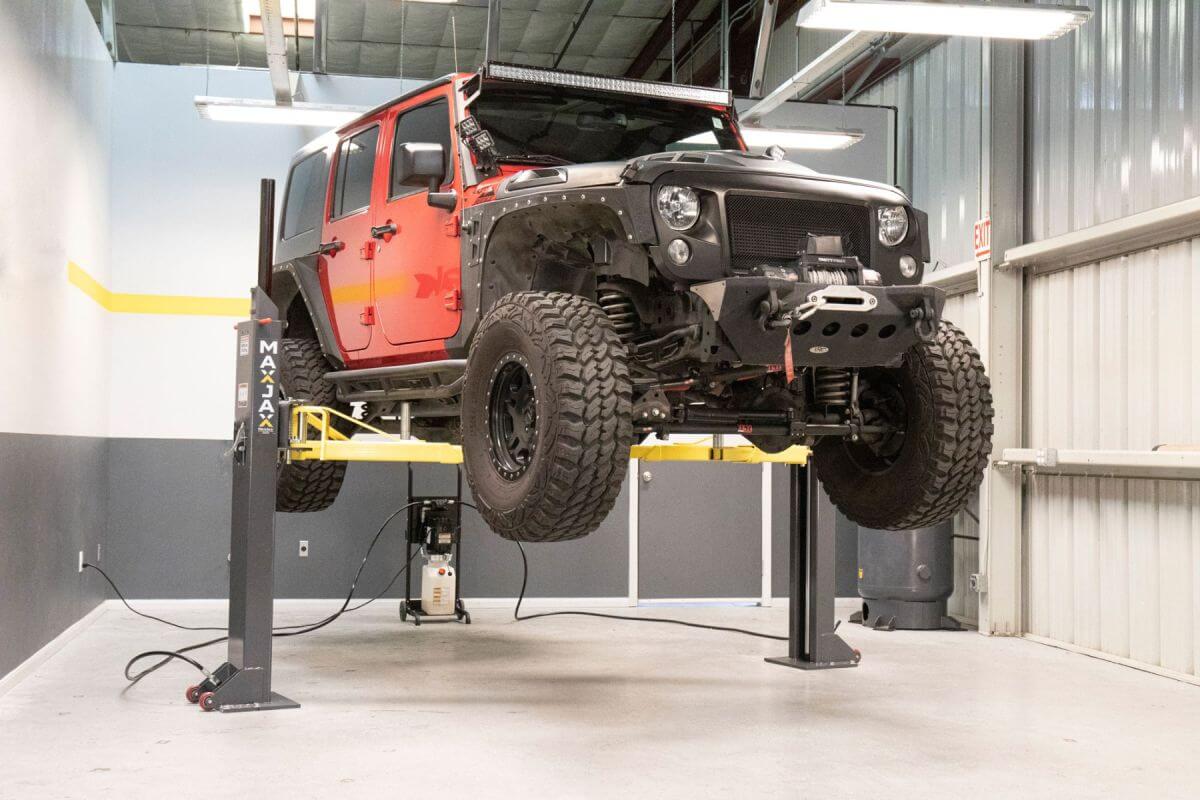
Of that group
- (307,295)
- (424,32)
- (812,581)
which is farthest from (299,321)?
(424,32)

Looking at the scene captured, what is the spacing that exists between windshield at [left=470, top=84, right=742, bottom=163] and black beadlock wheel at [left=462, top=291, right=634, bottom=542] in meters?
1.13

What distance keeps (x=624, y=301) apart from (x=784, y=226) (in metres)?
0.64

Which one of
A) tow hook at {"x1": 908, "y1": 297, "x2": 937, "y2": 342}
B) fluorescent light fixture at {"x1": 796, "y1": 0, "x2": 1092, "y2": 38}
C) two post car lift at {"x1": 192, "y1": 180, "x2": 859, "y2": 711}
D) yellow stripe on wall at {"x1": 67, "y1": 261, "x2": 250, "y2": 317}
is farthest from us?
yellow stripe on wall at {"x1": 67, "y1": 261, "x2": 250, "y2": 317}

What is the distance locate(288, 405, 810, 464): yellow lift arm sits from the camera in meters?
5.19

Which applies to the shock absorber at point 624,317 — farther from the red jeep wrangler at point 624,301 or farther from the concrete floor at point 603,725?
the concrete floor at point 603,725

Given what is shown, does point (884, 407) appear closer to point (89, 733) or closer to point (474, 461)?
point (474, 461)

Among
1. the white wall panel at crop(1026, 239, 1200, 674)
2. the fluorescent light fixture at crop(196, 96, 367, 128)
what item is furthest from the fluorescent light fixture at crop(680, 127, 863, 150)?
the fluorescent light fixture at crop(196, 96, 367, 128)

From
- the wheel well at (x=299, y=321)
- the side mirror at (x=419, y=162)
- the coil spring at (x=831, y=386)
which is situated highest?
the side mirror at (x=419, y=162)

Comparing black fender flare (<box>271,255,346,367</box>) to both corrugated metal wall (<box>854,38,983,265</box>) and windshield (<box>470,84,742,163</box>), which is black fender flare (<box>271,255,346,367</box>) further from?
corrugated metal wall (<box>854,38,983,265</box>)

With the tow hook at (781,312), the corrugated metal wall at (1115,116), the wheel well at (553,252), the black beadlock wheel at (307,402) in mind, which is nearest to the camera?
the tow hook at (781,312)

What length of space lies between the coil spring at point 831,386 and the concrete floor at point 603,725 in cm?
137

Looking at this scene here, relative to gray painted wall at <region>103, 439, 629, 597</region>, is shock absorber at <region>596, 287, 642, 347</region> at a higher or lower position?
higher

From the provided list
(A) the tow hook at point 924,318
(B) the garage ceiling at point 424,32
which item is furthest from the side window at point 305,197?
(B) the garage ceiling at point 424,32

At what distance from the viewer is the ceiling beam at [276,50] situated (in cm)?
680
